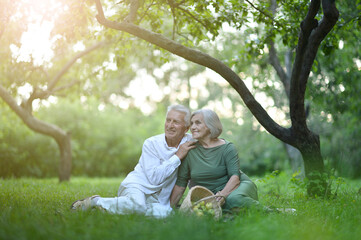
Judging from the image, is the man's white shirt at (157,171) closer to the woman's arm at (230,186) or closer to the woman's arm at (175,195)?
the woman's arm at (175,195)

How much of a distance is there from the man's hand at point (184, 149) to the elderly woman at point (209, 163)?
7 centimetres

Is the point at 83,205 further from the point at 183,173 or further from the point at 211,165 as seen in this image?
the point at 211,165

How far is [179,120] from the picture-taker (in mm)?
5262

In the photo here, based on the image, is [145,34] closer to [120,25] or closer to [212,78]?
[120,25]

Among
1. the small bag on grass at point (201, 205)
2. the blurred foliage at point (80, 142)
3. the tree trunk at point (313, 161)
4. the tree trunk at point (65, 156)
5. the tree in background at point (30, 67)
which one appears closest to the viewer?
the small bag on grass at point (201, 205)

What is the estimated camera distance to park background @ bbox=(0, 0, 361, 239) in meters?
6.54

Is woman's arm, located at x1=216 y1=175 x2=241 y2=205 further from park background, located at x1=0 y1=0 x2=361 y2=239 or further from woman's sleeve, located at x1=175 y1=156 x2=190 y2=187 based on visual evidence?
park background, located at x1=0 y1=0 x2=361 y2=239

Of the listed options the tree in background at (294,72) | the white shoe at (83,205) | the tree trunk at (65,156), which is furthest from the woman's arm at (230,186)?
the tree trunk at (65,156)

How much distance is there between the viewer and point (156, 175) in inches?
198

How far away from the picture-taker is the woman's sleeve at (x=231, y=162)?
5.00 metres

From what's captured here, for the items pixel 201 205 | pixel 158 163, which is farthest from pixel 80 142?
pixel 201 205

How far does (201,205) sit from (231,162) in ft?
2.91

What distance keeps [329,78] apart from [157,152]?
6616mm

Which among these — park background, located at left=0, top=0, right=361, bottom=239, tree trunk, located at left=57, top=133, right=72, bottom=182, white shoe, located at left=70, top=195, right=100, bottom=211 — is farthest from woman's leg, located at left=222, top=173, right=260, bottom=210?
tree trunk, located at left=57, top=133, right=72, bottom=182
